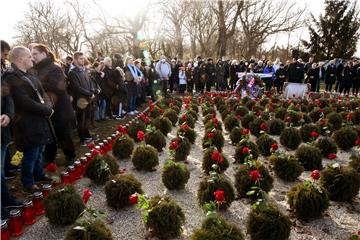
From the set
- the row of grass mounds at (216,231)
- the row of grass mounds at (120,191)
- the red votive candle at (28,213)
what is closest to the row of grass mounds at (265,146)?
the row of grass mounds at (120,191)

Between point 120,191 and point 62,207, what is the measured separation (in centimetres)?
83

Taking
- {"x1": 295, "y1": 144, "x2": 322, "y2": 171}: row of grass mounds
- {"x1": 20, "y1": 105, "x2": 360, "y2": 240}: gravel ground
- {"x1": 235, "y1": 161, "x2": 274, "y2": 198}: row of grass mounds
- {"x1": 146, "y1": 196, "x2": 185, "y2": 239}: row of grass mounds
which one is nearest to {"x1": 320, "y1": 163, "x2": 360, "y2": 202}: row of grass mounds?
{"x1": 20, "y1": 105, "x2": 360, "y2": 240}: gravel ground

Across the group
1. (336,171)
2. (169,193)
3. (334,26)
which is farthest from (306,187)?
(334,26)

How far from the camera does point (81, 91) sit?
6.96m

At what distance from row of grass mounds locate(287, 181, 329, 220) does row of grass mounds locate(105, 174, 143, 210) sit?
7.23ft

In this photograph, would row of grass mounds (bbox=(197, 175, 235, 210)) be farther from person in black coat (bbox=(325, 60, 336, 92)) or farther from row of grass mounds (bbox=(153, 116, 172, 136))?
person in black coat (bbox=(325, 60, 336, 92))

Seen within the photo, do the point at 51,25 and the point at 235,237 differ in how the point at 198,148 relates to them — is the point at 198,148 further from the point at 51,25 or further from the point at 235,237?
the point at 51,25

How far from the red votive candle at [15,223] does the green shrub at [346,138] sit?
278 inches

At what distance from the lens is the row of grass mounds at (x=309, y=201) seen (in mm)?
4557

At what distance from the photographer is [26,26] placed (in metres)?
36.1

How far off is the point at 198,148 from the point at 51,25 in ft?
106

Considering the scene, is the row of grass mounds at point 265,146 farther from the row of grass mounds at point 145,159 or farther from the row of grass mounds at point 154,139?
the row of grass mounds at point 145,159

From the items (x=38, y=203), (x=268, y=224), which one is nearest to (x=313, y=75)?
(x=268, y=224)

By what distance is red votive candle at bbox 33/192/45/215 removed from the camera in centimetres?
450
